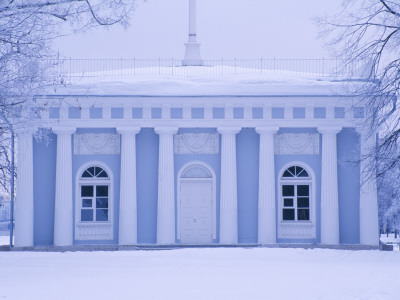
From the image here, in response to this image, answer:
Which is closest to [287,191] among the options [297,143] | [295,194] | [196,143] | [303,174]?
[295,194]

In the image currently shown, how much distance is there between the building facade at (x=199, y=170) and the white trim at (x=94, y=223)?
0.03 meters

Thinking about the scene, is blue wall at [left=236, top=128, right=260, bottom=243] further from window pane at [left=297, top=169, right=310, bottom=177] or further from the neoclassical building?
window pane at [left=297, top=169, right=310, bottom=177]

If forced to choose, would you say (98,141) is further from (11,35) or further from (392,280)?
(392,280)

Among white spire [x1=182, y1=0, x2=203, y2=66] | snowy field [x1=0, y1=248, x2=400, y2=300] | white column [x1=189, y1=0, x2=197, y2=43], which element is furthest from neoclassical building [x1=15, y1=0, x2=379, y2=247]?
white column [x1=189, y1=0, x2=197, y2=43]

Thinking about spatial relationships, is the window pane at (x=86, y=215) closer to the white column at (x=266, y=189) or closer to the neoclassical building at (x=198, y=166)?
the neoclassical building at (x=198, y=166)

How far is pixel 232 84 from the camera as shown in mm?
23766

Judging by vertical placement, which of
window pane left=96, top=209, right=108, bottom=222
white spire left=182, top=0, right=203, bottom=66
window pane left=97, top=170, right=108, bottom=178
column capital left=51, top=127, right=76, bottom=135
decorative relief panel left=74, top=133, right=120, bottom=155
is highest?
white spire left=182, top=0, right=203, bottom=66

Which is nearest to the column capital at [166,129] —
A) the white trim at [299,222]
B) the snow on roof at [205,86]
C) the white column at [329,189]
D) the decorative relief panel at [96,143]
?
the snow on roof at [205,86]

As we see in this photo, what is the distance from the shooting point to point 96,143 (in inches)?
941

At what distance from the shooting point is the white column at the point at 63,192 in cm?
2339

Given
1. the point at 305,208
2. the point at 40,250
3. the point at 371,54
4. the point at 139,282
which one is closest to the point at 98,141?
the point at 40,250

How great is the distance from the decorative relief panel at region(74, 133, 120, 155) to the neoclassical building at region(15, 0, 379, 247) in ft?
0.10

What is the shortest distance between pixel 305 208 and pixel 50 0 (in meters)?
12.7

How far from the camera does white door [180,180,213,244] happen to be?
2400cm
